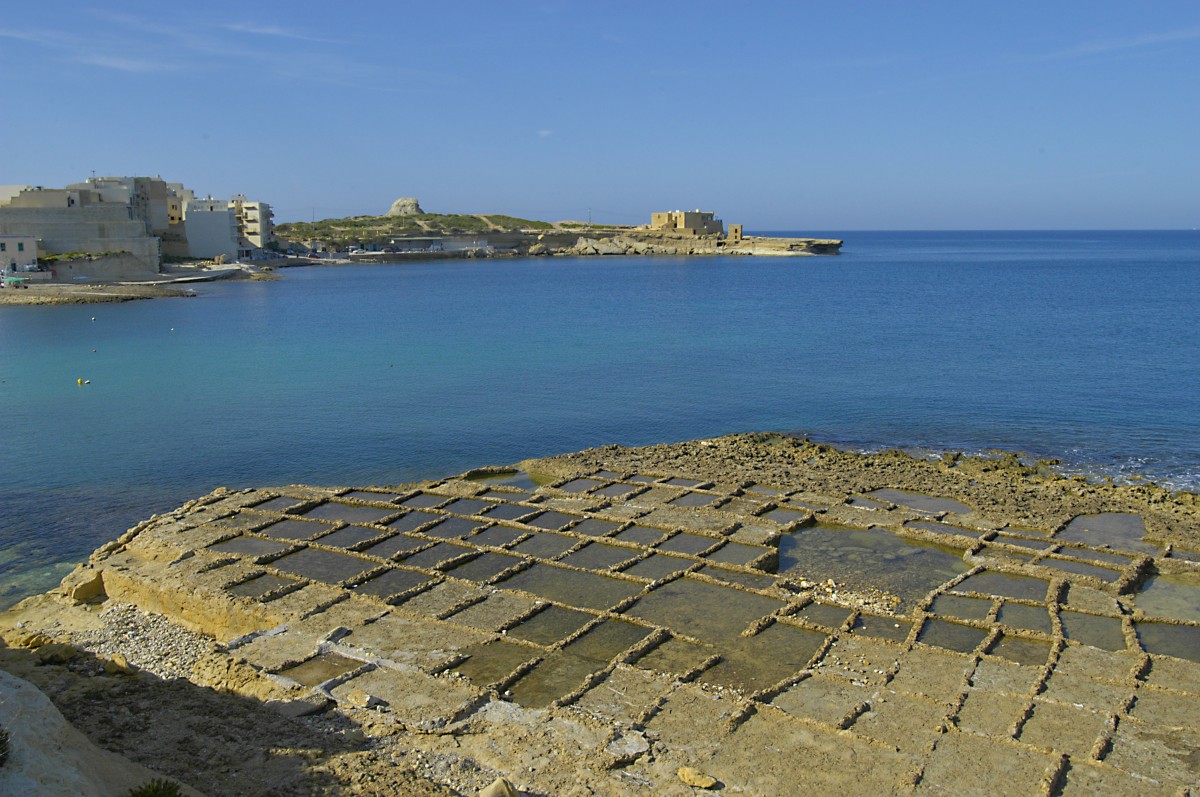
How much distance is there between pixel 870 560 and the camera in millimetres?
17875

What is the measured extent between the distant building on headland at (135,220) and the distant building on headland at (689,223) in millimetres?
71160

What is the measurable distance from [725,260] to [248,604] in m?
139

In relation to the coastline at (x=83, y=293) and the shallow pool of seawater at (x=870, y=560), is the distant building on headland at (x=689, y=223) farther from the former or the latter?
the shallow pool of seawater at (x=870, y=560)

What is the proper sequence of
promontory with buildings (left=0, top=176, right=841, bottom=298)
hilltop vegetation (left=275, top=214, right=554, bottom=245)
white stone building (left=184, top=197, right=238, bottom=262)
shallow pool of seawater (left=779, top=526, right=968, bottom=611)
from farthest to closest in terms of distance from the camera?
hilltop vegetation (left=275, top=214, right=554, bottom=245) → white stone building (left=184, top=197, right=238, bottom=262) → promontory with buildings (left=0, top=176, right=841, bottom=298) → shallow pool of seawater (left=779, top=526, right=968, bottom=611)

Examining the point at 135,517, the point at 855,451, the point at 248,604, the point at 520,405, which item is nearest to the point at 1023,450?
the point at 855,451

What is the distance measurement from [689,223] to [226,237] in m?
82.8

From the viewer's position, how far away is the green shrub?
7957 millimetres

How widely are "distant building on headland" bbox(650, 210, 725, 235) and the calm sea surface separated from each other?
8879cm

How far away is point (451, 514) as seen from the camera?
66.2 ft

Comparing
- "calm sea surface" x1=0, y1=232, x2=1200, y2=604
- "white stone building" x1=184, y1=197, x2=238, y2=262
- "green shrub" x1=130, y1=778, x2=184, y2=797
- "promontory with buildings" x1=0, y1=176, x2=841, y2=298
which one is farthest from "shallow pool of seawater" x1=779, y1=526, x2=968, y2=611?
"white stone building" x1=184, y1=197, x2=238, y2=262

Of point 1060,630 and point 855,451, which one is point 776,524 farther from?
point 855,451

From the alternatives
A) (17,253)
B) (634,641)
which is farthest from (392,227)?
(634,641)

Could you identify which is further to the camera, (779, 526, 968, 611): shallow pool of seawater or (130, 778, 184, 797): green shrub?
(779, 526, 968, 611): shallow pool of seawater

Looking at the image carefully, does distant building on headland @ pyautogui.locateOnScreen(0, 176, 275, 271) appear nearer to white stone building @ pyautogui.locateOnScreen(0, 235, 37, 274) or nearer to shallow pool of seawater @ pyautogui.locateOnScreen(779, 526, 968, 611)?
white stone building @ pyautogui.locateOnScreen(0, 235, 37, 274)
